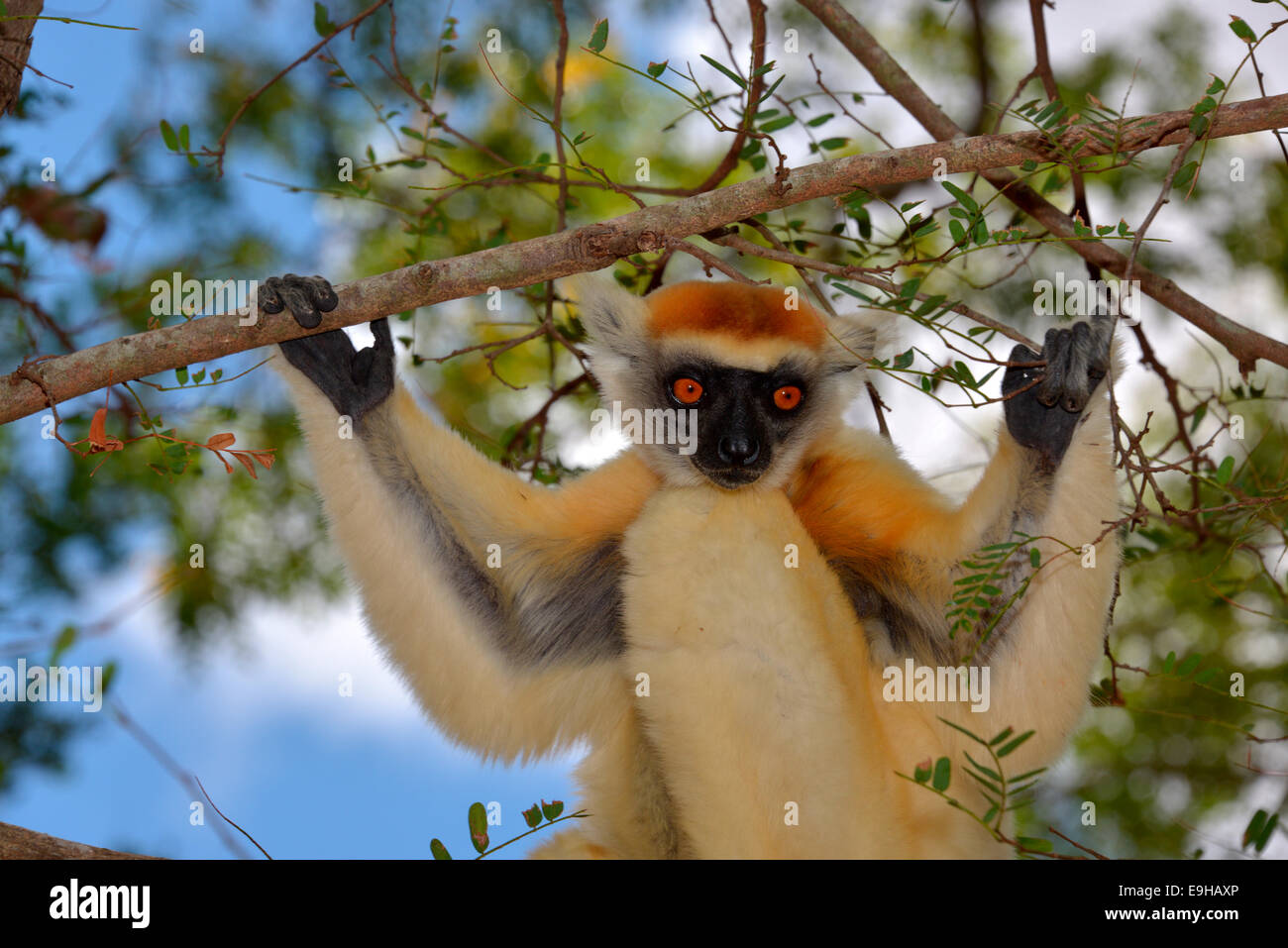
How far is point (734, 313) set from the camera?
392 centimetres

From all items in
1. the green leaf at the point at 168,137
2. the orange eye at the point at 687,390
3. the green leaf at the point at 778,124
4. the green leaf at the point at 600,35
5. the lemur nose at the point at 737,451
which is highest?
the green leaf at the point at 168,137

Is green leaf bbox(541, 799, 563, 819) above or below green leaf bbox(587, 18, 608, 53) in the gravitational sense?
below

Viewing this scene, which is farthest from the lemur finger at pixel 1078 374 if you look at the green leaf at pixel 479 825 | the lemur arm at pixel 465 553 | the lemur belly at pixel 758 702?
the green leaf at pixel 479 825

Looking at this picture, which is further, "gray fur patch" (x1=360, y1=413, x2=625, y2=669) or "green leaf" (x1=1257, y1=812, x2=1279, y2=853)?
"gray fur patch" (x1=360, y1=413, x2=625, y2=669)

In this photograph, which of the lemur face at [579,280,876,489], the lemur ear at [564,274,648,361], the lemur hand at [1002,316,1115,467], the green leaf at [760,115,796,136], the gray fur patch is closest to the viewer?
the lemur hand at [1002,316,1115,467]

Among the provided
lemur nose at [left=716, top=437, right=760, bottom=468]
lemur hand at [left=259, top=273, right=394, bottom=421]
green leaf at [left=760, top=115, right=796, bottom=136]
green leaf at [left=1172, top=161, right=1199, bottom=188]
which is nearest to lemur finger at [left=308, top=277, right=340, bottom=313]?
lemur hand at [left=259, top=273, right=394, bottom=421]

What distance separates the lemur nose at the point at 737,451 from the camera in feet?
11.9

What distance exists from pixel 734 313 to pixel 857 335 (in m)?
0.56

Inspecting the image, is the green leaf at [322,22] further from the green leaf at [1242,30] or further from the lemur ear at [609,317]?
the green leaf at [1242,30]

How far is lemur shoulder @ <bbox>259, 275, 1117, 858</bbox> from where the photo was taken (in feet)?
10.7

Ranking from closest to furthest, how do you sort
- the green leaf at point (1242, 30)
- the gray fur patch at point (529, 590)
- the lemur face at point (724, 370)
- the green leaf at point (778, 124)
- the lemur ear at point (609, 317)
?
the green leaf at point (1242, 30), the green leaf at point (778, 124), the gray fur patch at point (529, 590), the lemur face at point (724, 370), the lemur ear at point (609, 317)

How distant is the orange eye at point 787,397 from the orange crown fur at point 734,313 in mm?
177

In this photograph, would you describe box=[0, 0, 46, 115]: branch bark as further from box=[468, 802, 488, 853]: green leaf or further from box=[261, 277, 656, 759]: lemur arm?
box=[468, 802, 488, 853]: green leaf
